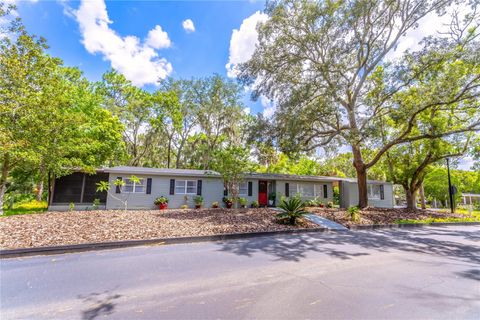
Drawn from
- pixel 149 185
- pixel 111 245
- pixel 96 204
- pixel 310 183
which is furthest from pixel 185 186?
pixel 310 183

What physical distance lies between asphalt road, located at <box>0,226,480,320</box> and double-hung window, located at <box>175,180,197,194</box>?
343 inches

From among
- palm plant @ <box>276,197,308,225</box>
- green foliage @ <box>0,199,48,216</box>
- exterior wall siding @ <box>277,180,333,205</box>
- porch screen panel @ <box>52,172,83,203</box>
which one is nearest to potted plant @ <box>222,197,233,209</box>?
exterior wall siding @ <box>277,180,333,205</box>

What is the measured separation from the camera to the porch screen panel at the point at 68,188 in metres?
13.0

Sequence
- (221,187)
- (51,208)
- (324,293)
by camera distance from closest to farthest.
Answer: (324,293), (51,208), (221,187)

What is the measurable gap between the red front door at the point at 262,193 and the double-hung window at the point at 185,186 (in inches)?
196

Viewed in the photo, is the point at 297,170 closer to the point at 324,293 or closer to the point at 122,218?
the point at 122,218

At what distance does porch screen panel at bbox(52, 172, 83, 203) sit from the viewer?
13.0 metres

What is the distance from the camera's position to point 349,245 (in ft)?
22.1

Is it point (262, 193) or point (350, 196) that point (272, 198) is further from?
point (350, 196)

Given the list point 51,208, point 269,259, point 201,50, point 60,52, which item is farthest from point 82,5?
point 269,259

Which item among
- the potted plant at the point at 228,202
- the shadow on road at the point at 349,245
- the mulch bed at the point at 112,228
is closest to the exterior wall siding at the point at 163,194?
the potted plant at the point at 228,202

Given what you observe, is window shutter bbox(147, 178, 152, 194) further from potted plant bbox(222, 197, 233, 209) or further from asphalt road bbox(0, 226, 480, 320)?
asphalt road bbox(0, 226, 480, 320)

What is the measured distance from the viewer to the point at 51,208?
41.2 feet

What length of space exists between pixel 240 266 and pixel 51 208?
44.1ft
